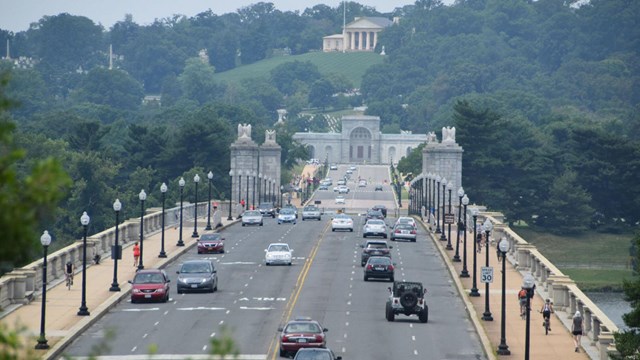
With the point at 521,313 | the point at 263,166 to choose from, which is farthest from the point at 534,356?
the point at 263,166

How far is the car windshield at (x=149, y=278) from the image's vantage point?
55.0m

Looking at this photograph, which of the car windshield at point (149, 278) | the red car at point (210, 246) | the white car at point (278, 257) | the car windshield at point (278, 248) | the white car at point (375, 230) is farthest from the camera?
the white car at point (375, 230)

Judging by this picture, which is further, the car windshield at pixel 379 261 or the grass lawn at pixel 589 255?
the grass lawn at pixel 589 255

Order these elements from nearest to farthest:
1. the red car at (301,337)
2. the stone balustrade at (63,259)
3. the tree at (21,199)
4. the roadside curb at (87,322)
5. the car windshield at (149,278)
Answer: the tree at (21,199), the red car at (301,337), the roadside curb at (87,322), the stone balustrade at (63,259), the car windshield at (149,278)

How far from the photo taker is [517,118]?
19138 cm

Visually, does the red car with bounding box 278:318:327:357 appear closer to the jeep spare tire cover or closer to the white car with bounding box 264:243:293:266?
the jeep spare tire cover

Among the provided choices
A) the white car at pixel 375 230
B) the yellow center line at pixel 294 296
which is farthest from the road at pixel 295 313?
the white car at pixel 375 230

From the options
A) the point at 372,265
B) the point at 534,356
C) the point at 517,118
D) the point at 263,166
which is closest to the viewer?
the point at 534,356

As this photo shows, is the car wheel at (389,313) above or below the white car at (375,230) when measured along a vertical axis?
below

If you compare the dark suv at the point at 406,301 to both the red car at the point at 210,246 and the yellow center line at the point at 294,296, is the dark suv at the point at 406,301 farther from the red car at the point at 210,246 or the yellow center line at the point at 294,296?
the red car at the point at 210,246

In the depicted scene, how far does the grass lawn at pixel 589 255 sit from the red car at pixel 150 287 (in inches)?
2701

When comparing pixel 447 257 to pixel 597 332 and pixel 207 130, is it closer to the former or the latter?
pixel 597 332

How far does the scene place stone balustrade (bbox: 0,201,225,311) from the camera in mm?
52862

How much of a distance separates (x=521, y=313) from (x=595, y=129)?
10894cm
